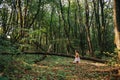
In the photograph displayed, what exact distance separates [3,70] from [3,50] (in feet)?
3.02

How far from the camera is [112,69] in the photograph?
10.5 m

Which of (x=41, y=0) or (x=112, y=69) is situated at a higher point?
(x=41, y=0)

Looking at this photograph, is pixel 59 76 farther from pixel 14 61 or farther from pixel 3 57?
pixel 3 57

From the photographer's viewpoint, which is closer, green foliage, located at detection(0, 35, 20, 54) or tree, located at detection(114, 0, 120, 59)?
green foliage, located at detection(0, 35, 20, 54)

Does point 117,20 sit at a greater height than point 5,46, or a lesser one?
greater

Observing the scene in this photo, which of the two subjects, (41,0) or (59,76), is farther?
(41,0)

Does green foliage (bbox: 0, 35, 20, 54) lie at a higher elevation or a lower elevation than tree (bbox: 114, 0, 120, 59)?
lower

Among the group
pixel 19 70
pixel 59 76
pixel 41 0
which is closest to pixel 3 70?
pixel 19 70

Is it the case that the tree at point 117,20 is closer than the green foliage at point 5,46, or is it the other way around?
the green foliage at point 5,46

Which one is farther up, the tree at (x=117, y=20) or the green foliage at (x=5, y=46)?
the tree at (x=117, y=20)

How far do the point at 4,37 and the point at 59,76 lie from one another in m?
3.82

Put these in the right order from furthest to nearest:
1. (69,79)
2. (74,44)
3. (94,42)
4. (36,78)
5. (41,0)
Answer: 1. (94,42)
2. (74,44)
3. (41,0)
4. (69,79)
5. (36,78)

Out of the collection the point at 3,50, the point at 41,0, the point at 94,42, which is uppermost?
the point at 41,0

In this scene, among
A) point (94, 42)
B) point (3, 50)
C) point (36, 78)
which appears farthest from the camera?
point (94, 42)
